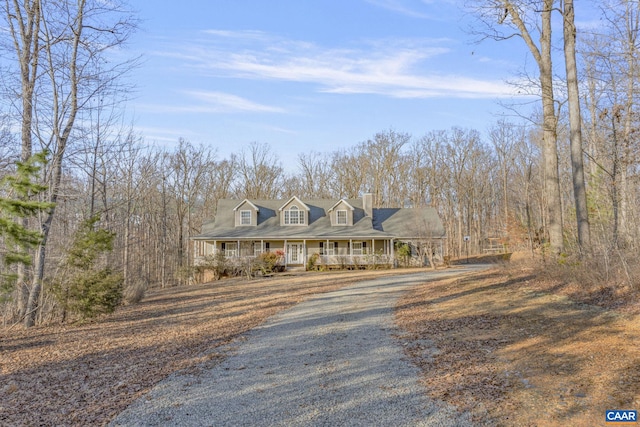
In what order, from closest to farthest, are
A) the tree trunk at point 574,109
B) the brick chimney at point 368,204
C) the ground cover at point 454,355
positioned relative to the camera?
the ground cover at point 454,355, the tree trunk at point 574,109, the brick chimney at point 368,204

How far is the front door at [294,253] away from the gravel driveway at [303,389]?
20.8 m

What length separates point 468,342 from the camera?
23.3 ft

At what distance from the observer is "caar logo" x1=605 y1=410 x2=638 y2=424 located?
13.1ft

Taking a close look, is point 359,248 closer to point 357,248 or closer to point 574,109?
point 357,248

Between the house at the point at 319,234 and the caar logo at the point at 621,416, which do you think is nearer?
the caar logo at the point at 621,416

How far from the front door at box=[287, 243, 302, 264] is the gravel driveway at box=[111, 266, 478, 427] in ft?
68.2

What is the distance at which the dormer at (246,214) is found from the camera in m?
30.5

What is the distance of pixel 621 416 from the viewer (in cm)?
404

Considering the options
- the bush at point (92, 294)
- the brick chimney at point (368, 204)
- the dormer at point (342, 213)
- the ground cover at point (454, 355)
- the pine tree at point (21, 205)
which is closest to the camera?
the ground cover at point (454, 355)

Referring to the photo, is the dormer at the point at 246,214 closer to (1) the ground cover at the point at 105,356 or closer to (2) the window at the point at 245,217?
(2) the window at the point at 245,217

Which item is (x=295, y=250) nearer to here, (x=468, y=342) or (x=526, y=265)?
(x=526, y=265)

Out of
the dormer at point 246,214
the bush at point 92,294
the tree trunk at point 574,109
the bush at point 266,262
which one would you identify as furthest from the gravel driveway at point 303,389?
the dormer at point 246,214

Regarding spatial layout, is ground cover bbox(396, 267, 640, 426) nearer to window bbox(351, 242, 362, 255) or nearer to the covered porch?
the covered porch

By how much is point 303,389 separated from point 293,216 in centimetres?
2569
